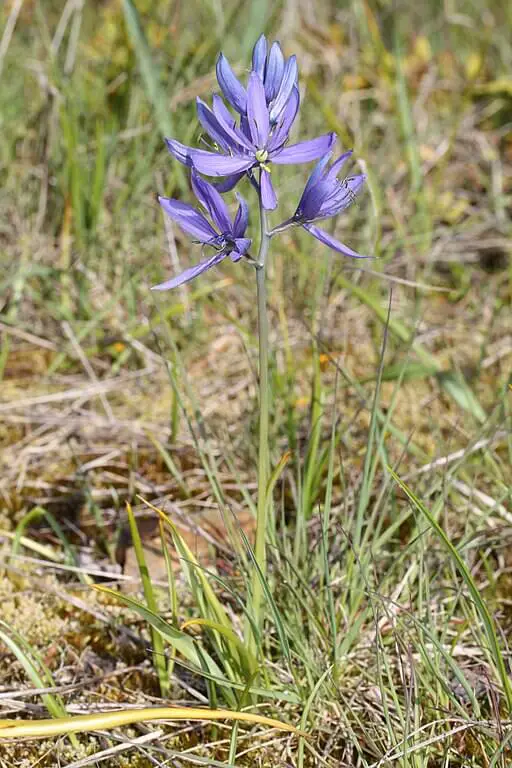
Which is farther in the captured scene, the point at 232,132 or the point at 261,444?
the point at 261,444

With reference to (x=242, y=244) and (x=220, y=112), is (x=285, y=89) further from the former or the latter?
(x=242, y=244)

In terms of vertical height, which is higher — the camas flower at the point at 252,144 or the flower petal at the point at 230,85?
the flower petal at the point at 230,85

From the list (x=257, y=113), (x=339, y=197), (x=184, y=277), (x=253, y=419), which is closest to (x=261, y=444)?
(x=184, y=277)

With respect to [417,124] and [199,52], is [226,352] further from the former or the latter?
[417,124]

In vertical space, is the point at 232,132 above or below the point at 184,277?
above

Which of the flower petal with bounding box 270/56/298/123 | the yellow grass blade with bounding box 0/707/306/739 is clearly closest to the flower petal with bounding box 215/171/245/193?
the flower petal with bounding box 270/56/298/123

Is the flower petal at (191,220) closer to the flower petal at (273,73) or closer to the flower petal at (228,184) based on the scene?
the flower petal at (228,184)

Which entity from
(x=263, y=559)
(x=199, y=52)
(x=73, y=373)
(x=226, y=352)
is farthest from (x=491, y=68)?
(x=263, y=559)

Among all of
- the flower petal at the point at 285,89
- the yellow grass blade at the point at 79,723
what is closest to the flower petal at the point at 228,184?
the flower petal at the point at 285,89
